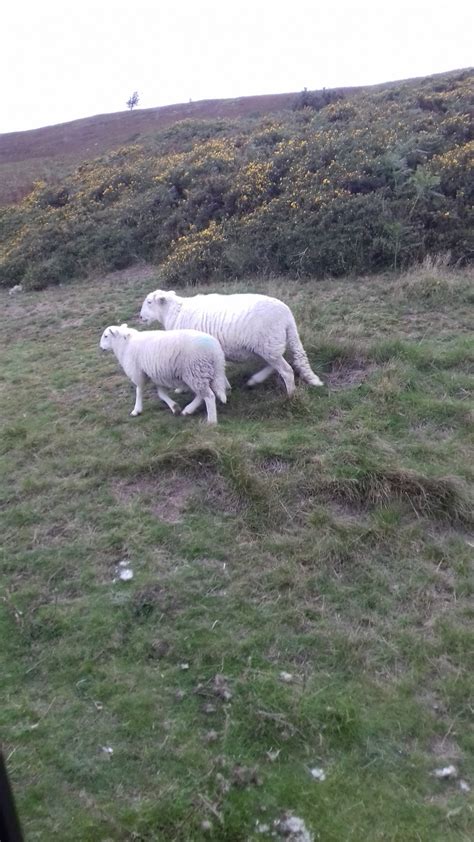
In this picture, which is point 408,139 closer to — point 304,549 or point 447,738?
point 304,549

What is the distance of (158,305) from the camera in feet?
29.6

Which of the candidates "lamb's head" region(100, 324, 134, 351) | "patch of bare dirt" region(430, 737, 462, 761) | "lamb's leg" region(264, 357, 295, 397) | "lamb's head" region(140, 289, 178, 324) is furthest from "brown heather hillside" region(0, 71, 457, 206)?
"patch of bare dirt" region(430, 737, 462, 761)

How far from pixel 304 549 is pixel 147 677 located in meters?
1.62

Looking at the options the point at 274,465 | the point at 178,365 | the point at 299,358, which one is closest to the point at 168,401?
the point at 178,365

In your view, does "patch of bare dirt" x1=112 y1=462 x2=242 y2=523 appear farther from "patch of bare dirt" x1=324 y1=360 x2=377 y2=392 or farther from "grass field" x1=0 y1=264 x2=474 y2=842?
"patch of bare dirt" x1=324 y1=360 x2=377 y2=392

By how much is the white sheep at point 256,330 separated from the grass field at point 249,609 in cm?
36

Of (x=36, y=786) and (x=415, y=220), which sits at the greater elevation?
(x=415, y=220)

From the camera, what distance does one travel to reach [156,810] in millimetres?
3441

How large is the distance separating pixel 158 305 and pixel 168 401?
1.78 metres

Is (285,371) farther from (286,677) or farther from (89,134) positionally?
(89,134)

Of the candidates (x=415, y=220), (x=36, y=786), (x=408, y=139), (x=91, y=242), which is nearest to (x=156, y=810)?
(x=36, y=786)

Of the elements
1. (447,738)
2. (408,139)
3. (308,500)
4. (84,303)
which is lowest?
(447,738)

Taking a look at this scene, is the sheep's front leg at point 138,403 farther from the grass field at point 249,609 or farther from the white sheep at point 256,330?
the white sheep at point 256,330

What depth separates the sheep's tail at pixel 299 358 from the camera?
7.87 m
